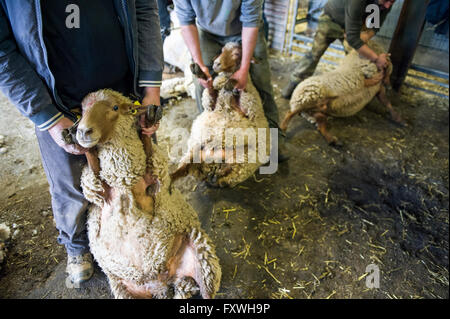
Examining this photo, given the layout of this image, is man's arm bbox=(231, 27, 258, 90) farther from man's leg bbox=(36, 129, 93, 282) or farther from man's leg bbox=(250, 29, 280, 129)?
man's leg bbox=(36, 129, 93, 282)

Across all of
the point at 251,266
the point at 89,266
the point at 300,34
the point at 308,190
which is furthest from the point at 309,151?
the point at 89,266

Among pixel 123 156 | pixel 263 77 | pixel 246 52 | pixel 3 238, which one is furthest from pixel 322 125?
pixel 3 238

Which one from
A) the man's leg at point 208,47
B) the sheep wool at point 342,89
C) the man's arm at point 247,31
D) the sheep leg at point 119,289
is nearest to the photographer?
the sheep leg at point 119,289

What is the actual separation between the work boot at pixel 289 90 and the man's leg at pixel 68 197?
3.89 metres

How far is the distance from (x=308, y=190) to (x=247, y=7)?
202cm

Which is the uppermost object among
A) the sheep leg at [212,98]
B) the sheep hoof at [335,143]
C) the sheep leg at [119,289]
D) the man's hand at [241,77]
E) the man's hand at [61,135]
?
the man's hand at [61,135]

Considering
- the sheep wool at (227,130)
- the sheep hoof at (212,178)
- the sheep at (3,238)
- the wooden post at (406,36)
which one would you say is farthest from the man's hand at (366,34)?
the sheep at (3,238)

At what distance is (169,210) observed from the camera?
1.93m

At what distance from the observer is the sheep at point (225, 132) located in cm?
285

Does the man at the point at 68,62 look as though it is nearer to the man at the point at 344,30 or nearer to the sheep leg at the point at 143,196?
the sheep leg at the point at 143,196

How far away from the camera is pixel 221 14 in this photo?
110 inches

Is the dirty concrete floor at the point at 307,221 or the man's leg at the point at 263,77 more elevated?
the man's leg at the point at 263,77

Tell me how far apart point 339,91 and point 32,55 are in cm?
368

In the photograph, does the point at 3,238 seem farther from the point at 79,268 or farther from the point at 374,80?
the point at 374,80
